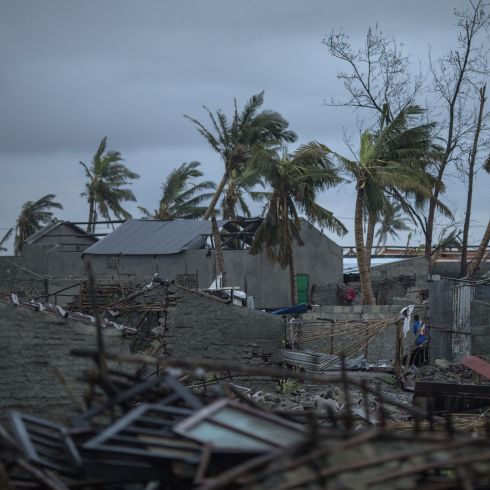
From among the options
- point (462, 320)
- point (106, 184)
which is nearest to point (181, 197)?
point (106, 184)

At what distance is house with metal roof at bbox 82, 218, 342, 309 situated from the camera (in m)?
32.6

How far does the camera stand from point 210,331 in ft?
54.0

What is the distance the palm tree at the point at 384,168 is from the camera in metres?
26.4

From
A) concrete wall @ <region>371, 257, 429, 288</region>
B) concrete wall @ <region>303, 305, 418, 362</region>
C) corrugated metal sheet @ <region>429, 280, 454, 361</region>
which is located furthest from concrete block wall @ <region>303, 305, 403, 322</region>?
concrete wall @ <region>371, 257, 429, 288</region>

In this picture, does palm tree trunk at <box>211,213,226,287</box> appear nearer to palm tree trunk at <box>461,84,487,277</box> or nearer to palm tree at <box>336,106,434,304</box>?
palm tree at <box>336,106,434,304</box>

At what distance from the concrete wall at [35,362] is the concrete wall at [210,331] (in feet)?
22.1

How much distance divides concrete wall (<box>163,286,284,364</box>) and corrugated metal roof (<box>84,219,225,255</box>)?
1602 centimetres

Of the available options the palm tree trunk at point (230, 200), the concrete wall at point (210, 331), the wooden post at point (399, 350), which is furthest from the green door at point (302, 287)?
the concrete wall at point (210, 331)

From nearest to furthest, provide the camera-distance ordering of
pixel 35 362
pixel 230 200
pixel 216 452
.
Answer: pixel 216 452
pixel 35 362
pixel 230 200

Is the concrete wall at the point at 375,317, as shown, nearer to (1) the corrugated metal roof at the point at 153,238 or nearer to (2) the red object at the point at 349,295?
(2) the red object at the point at 349,295

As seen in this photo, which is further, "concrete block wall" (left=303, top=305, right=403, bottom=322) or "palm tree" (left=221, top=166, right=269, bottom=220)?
"palm tree" (left=221, top=166, right=269, bottom=220)

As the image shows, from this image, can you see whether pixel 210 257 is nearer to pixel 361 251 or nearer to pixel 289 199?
pixel 289 199

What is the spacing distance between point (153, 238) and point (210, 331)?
18634mm

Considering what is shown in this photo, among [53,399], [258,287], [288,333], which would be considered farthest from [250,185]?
[53,399]
